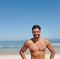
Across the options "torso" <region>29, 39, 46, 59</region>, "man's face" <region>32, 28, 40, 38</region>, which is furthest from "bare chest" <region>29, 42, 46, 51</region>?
"man's face" <region>32, 28, 40, 38</region>

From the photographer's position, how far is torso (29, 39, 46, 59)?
19.6 feet

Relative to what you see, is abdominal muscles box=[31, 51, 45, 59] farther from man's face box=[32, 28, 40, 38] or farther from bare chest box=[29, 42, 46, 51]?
man's face box=[32, 28, 40, 38]

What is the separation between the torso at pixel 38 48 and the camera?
5.97 meters

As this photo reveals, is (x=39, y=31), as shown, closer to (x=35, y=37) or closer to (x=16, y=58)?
(x=35, y=37)

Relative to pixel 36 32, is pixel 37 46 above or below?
below

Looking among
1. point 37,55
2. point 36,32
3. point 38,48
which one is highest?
point 36,32

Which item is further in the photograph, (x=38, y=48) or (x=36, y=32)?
(x=38, y=48)

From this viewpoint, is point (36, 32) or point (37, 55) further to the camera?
point (37, 55)

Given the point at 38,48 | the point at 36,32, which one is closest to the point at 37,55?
the point at 38,48

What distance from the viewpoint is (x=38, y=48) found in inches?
236

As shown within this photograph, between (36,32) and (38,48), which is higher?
(36,32)

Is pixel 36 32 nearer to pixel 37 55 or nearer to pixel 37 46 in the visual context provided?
pixel 37 46

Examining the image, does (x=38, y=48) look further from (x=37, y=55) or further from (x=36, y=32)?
(x=36, y=32)

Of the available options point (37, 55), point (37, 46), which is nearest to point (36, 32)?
point (37, 46)
